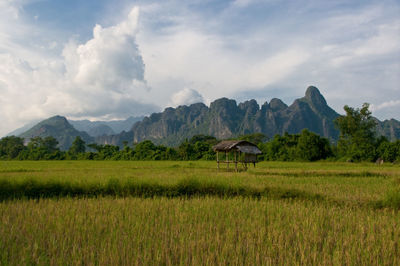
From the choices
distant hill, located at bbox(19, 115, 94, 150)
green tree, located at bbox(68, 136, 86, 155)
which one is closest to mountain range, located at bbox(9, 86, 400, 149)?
distant hill, located at bbox(19, 115, 94, 150)

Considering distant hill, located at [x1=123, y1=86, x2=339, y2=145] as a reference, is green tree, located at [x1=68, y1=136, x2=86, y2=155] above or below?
below

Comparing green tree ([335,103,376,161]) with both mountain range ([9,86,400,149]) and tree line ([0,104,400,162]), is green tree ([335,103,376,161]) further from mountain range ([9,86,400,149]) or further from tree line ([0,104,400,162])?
mountain range ([9,86,400,149])

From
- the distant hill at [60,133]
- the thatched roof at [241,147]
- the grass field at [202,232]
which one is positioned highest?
the distant hill at [60,133]

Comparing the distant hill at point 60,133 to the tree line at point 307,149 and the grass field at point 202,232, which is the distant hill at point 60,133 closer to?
the tree line at point 307,149

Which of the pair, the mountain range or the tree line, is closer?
the tree line

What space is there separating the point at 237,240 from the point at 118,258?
5.77 ft

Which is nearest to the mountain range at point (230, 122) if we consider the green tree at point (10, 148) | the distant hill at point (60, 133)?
the distant hill at point (60, 133)

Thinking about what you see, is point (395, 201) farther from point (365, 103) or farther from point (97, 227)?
point (365, 103)

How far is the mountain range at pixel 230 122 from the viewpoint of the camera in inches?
4980

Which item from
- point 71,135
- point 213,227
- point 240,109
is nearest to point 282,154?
point 213,227

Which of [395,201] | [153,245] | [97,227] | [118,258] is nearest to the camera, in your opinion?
[118,258]

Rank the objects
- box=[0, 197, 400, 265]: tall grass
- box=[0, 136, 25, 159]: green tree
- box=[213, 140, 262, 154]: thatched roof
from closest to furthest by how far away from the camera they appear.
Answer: box=[0, 197, 400, 265]: tall grass
box=[213, 140, 262, 154]: thatched roof
box=[0, 136, 25, 159]: green tree

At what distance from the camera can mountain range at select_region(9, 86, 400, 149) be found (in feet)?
415

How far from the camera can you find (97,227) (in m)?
4.21
